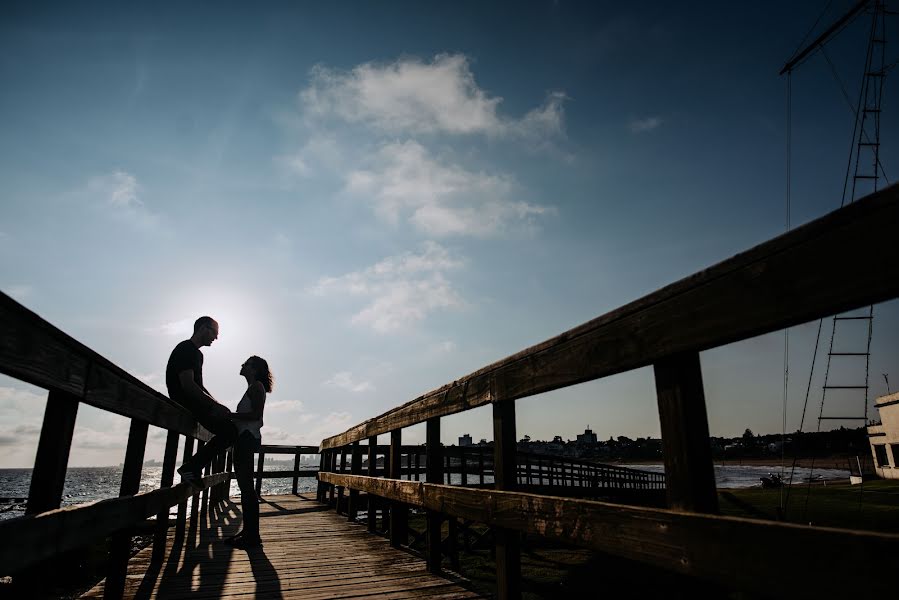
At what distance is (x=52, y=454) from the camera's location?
183 cm

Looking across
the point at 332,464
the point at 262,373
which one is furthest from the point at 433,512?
the point at 332,464

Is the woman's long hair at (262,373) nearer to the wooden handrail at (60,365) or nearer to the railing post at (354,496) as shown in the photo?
the railing post at (354,496)

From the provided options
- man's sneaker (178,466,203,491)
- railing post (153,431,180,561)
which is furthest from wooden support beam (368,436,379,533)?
railing post (153,431,180,561)

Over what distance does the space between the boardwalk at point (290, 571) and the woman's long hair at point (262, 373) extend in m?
1.75

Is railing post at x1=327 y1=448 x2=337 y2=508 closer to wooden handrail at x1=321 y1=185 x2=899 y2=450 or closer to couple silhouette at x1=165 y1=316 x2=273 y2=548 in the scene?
couple silhouette at x1=165 y1=316 x2=273 y2=548

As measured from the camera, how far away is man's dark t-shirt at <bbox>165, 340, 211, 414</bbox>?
15.4 ft

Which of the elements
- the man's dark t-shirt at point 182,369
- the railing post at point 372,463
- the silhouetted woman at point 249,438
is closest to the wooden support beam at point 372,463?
the railing post at point 372,463

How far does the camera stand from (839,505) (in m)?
21.4

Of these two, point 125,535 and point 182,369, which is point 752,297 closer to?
point 125,535

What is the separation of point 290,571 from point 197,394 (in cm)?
186

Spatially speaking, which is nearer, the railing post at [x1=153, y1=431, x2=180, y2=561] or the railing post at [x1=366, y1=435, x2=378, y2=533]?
the railing post at [x1=153, y1=431, x2=180, y2=561]

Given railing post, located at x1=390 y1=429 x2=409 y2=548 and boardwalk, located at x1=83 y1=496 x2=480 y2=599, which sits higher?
railing post, located at x1=390 y1=429 x2=409 y2=548

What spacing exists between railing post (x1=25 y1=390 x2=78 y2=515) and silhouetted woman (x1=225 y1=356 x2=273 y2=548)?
11.1ft

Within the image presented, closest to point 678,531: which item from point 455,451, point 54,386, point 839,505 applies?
point 54,386
